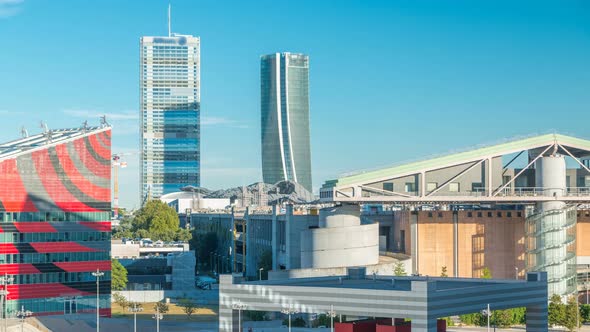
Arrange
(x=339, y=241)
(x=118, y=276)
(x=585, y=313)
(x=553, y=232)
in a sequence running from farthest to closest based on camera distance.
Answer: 1. (x=118, y=276)
2. (x=553, y=232)
3. (x=339, y=241)
4. (x=585, y=313)

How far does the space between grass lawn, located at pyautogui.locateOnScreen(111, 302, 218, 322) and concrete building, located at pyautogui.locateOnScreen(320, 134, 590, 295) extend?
21136 mm

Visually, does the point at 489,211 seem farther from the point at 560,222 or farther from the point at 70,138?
the point at 70,138

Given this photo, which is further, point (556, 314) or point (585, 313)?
point (585, 313)

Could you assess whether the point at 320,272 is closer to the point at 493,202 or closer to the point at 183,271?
the point at 493,202

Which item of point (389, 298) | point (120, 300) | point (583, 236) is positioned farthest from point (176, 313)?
point (389, 298)

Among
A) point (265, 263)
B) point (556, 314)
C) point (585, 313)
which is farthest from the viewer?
point (265, 263)

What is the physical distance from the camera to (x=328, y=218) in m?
148

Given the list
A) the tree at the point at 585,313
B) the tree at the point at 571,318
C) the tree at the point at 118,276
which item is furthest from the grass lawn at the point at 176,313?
the tree at the point at 585,313

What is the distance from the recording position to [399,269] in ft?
478

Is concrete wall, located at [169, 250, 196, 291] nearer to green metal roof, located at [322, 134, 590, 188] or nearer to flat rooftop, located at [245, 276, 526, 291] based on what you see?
green metal roof, located at [322, 134, 590, 188]

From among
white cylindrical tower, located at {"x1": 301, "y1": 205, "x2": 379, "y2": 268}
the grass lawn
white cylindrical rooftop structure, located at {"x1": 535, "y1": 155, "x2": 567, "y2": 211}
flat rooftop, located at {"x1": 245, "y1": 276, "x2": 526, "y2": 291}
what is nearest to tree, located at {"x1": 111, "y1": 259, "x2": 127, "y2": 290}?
the grass lawn

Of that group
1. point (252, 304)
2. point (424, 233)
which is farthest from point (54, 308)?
point (252, 304)

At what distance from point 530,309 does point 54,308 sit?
7142 cm

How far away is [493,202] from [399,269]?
15394mm
